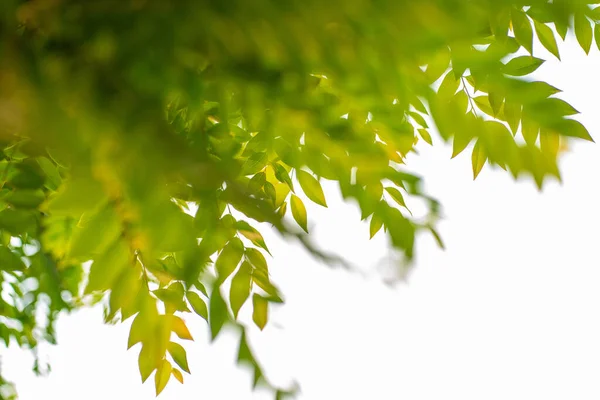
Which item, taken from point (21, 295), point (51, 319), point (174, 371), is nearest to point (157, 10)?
point (174, 371)

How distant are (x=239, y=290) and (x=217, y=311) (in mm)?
192

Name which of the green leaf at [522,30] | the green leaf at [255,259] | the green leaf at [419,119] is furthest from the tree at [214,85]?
the green leaf at [419,119]

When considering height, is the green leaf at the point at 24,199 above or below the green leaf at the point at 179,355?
above

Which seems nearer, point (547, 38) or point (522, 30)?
point (522, 30)

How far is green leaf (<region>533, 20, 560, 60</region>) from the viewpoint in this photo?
95 cm

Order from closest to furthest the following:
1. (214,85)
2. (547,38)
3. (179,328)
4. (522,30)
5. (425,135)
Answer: (214,85) < (179,328) < (522,30) < (547,38) < (425,135)

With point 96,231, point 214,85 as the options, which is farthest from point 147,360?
point 214,85

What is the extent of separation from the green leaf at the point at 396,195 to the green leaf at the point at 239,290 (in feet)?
1.72

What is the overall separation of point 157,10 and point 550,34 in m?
0.87

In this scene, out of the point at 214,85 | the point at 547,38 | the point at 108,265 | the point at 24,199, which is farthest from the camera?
the point at 547,38

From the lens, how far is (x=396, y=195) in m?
1.07

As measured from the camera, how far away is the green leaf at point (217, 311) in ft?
1.22

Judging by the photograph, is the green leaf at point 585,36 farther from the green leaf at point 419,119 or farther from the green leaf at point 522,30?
the green leaf at point 419,119

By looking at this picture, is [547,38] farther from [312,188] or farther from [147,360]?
[147,360]
